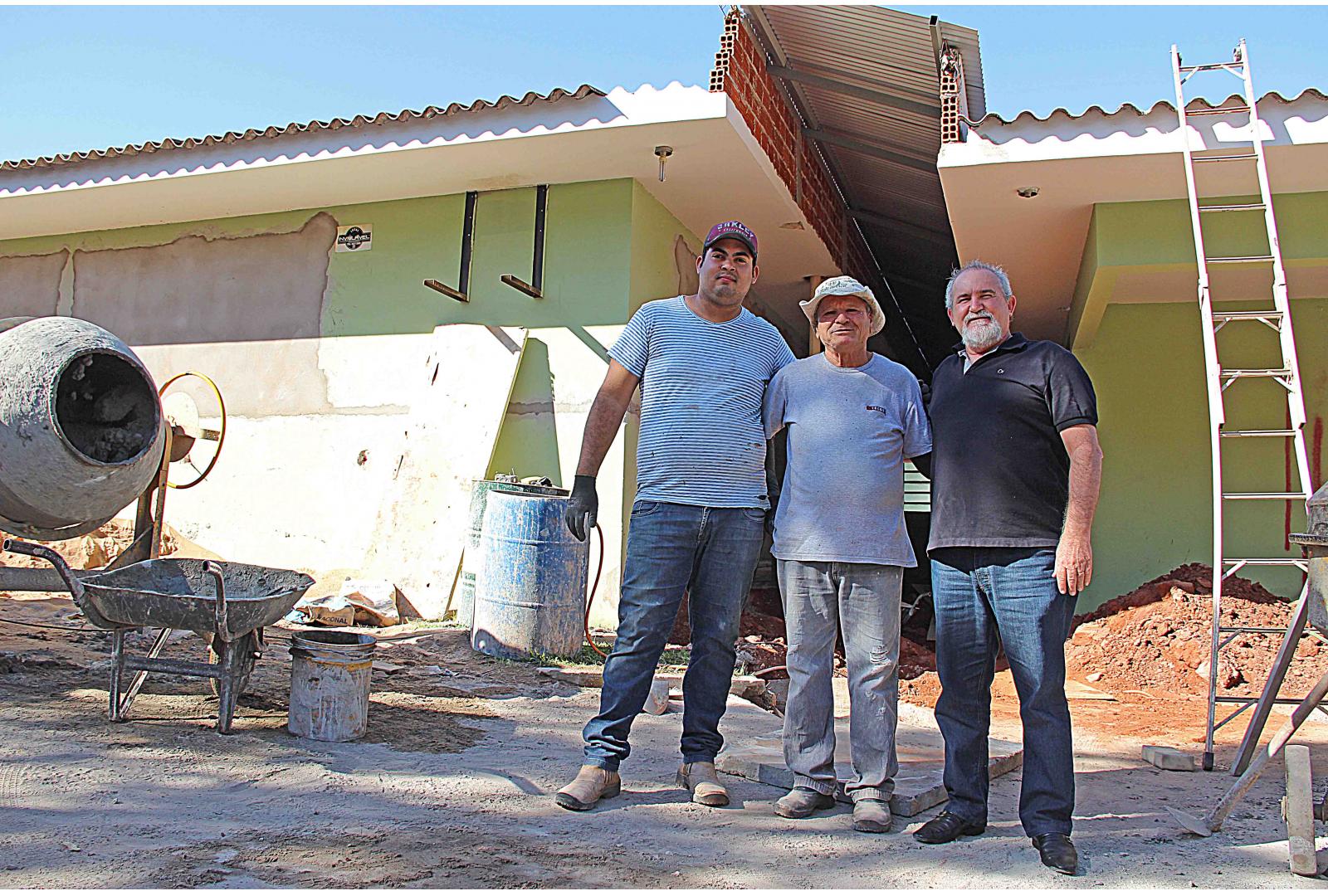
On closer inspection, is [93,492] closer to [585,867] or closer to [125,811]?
[125,811]

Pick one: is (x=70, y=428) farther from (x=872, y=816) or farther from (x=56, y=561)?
(x=872, y=816)

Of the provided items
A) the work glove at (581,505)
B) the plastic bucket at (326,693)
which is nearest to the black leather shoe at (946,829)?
the work glove at (581,505)

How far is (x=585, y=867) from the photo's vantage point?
2.80 meters

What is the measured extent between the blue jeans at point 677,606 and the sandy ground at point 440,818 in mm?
263

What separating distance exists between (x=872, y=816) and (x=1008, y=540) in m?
1.01

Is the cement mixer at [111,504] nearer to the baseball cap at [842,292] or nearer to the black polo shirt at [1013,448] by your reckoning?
the baseball cap at [842,292]

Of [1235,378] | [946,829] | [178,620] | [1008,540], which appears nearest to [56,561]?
[178,620]

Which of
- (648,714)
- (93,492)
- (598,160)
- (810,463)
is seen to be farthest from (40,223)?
(810,463)

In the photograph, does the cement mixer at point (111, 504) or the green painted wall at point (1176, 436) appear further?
the green painted wall at point (1176, 436)

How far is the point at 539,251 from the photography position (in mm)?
8750

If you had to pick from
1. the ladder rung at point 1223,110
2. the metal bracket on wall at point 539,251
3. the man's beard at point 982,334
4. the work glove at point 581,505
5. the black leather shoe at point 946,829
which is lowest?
the black leather shoe at point 946,829

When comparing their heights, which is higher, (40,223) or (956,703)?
(40,223)

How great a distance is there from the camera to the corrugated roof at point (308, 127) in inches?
304

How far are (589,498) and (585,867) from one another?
1.37 m
